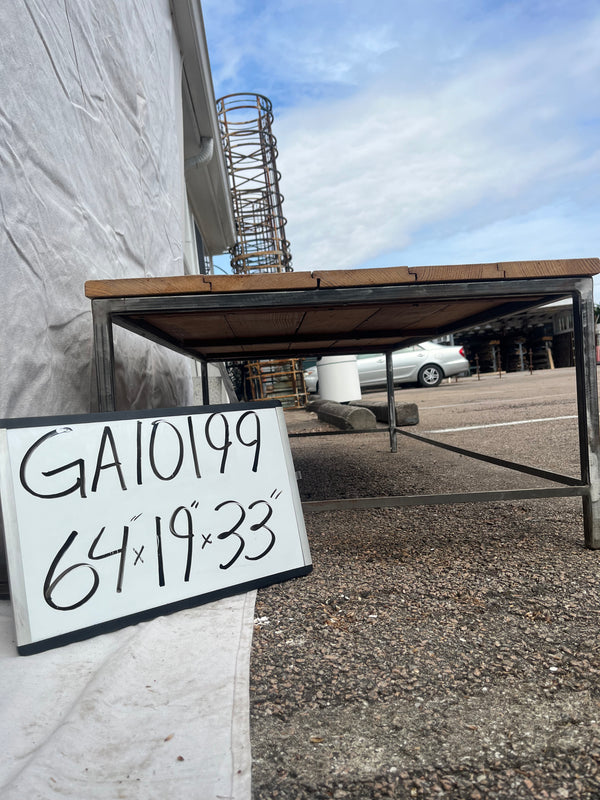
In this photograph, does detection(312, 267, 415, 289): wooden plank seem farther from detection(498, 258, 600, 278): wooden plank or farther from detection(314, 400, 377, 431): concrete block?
detection(314, 400, 377, 431): concrete block

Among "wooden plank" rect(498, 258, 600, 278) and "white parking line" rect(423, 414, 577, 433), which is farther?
"white parking line" rect(423, 414, 577, 433)

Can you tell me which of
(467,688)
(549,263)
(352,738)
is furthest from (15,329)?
(549,263)

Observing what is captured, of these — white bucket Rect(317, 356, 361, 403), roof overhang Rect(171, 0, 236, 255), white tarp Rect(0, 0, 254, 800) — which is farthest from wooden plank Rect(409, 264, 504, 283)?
white bucket Rect(317, 356, 361, 403)

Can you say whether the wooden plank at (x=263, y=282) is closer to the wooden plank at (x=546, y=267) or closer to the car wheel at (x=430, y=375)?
the wooden plank at (x=546, y=267)

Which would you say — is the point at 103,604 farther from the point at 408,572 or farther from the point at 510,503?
the point at 510,503

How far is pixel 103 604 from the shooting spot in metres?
1.26

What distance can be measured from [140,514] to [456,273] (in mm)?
1066

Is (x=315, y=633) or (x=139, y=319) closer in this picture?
(x=315, y=633)

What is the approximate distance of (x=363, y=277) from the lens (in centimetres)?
155

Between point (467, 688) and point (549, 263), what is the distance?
45.6 inches

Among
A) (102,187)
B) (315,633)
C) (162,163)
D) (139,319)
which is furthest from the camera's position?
(162,163)

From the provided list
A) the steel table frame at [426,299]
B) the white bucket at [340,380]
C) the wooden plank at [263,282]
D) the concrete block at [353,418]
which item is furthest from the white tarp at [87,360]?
the white bucket at [340,380]

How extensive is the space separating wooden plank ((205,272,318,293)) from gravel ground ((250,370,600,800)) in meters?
0.81

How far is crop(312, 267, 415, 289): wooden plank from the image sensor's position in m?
1.54
